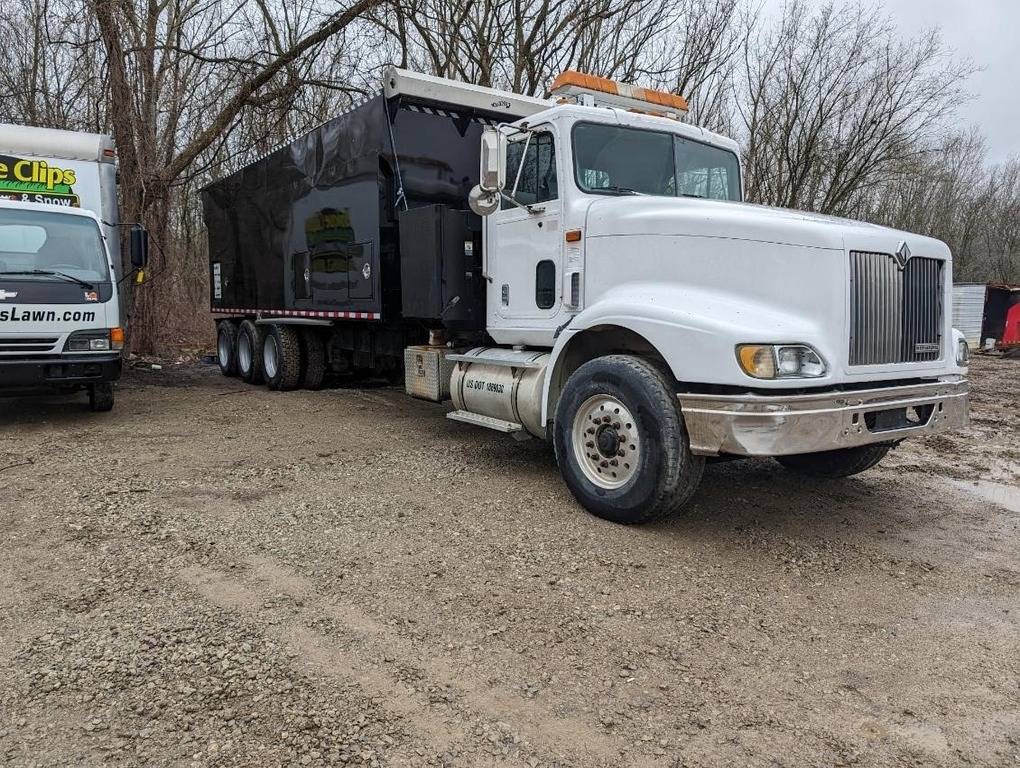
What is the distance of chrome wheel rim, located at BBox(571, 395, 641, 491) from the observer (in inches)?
182

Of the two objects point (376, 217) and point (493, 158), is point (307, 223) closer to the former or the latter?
point (376, 217)

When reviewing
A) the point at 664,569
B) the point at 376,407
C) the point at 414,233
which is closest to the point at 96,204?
the point at 376,407

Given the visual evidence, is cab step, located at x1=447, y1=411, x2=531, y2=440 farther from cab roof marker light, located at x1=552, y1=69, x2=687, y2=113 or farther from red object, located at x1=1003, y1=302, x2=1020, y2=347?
red object, located at x1=1003, y1=302, x2=1020, y2=347

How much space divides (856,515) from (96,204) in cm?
918

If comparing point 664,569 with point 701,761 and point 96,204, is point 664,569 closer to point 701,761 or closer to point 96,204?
point 701,761

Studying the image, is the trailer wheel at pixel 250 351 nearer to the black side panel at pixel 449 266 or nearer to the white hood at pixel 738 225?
the black side panel at pixel 449 266

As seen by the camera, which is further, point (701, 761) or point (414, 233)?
point (414, 233)

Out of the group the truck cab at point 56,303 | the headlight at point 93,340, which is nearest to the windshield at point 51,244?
the truck cab at point 56,303

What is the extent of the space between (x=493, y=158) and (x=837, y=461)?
3.50 metres

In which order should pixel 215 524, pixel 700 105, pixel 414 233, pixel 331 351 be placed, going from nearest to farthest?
pixel 215 524, pixel 414 233, pixel 331 351, pixel 700 105

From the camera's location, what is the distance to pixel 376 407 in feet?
29.8

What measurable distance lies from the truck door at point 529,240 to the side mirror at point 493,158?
1.22ft

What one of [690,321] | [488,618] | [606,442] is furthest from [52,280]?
[690,321]

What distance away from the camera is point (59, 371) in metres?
7.32
